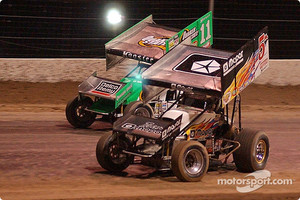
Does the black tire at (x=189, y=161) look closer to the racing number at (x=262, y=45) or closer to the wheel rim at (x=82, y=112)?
the racing number at (x=262, y=45)

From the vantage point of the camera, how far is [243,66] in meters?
9.16

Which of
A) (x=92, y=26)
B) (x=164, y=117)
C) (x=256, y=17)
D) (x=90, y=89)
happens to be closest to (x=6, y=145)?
(x=90, y=89)

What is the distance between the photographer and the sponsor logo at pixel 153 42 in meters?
12.9

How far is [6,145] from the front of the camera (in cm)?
1096

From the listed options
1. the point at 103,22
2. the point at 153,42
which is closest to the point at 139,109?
the point at 153,42

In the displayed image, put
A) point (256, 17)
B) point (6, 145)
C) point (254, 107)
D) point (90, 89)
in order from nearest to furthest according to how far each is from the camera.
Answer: point (6, 145) < point (90, 89) < point (254, 107) < point (256, 17)

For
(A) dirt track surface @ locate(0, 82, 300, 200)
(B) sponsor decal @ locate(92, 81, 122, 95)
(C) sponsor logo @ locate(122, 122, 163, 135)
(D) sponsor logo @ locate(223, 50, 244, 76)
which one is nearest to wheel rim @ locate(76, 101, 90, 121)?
(A) dirt track surface @ locate(0, 82, 300, 200)

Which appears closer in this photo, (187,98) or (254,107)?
(187,98)

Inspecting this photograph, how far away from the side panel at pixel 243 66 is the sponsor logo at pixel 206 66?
0.30m

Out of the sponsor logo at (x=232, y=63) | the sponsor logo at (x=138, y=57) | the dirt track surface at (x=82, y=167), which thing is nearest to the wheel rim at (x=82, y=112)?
the dirt track surface at (x=82, y=167)

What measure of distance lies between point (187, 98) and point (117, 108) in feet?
11.2

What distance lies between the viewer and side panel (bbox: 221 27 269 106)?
8789 mm

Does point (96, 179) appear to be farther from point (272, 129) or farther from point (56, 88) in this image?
point (56, 88)

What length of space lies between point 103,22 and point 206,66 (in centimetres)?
863
